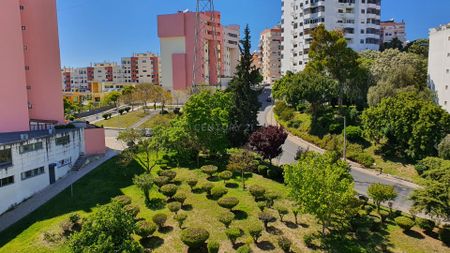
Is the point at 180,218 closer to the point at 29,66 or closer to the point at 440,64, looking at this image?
the point at 29,66

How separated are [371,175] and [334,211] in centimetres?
1799

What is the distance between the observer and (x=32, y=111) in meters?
41.9

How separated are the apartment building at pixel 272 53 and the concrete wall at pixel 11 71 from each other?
102467 mm

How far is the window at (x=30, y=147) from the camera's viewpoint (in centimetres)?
3101

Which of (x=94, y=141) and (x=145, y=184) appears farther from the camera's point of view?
(x=94, y=141)

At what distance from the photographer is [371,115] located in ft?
135

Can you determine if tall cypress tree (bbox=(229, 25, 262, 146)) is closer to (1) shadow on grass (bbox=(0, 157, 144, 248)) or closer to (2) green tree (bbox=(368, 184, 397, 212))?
(1) shadow on grass (bbox=(0, 157, 144, 248))

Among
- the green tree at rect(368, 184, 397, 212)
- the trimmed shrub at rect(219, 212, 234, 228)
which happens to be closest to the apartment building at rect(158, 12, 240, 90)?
the green tree at rect(368, 184, 397, 212)

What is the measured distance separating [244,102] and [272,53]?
9221 cm

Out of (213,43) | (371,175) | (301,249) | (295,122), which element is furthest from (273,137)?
(213,43)

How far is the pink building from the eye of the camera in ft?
116

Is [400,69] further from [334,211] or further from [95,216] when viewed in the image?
[95,216]

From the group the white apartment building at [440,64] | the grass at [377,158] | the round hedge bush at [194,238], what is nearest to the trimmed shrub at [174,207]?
the round hedge bush at [194,238]

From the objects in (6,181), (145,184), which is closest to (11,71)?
(6,181)
